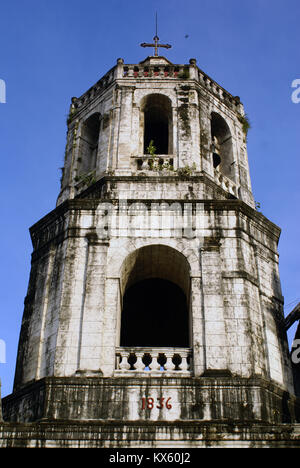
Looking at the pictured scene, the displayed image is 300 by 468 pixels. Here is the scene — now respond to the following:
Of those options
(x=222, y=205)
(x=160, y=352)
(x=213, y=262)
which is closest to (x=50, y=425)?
(x=160, y=352)

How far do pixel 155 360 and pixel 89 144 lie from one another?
833 centimetres

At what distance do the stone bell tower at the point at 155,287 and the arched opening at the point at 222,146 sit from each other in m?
0.04

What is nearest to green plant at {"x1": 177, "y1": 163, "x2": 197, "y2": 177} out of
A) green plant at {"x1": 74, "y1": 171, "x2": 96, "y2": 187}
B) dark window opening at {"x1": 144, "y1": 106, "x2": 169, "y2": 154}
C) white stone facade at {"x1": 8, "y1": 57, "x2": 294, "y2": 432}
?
white stone facade at {"x1": 8, "y1": 57, "x2": 294, "y2": 432}

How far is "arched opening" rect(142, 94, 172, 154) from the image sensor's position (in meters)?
19.2

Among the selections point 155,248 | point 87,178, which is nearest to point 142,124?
point 87,178

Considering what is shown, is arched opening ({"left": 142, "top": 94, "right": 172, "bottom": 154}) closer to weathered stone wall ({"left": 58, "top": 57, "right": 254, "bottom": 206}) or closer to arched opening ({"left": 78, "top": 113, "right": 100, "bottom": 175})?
weathered stone wall ({"left": 58, "top": 57, "right": 254, "bottom": 206})

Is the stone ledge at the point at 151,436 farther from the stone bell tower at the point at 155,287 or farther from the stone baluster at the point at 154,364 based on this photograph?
the stone baluster at the point at 154,364

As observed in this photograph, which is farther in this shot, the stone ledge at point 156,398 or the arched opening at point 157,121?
the arched opening at point 157,121

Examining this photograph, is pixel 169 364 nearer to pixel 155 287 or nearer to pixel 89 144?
pixel 155 287

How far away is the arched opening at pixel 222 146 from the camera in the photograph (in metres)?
19.3

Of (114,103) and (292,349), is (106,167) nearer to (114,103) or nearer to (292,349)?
(114,103)

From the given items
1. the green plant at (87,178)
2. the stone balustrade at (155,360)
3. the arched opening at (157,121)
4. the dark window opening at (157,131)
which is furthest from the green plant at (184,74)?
the stone balustrade at (155,360)

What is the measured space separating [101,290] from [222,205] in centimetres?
386

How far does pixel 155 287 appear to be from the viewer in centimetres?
1930
